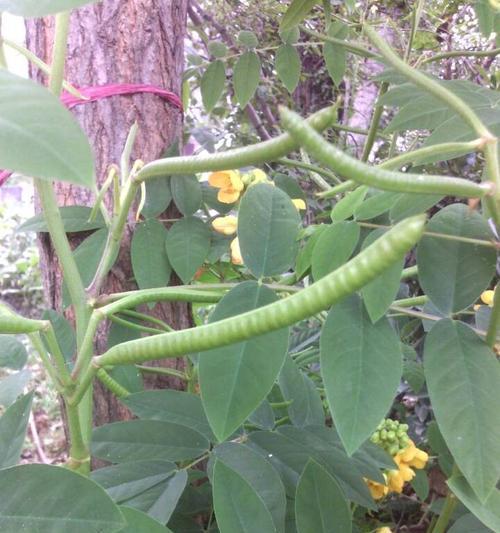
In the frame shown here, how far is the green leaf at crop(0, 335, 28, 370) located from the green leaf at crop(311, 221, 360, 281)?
1.14 feet

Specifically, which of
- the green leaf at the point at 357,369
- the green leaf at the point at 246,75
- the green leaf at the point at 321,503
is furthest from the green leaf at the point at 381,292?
the green leaf at the point at 246,75

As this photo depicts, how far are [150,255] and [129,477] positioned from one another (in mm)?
264

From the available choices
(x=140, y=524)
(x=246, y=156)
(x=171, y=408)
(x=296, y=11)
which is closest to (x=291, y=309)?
(x=246, y=156)

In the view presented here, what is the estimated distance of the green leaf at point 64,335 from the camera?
60 cm

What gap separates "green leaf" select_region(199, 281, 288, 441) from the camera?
386 mm

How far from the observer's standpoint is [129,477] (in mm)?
475

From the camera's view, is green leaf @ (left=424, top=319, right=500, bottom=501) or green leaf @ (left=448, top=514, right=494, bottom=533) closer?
green leaf @ (left=424, top=319, right=500, bottom=501)

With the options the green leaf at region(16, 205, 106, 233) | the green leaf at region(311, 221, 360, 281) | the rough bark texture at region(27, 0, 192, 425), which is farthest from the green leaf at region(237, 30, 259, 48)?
the green leaf at region(311, 221, 360, 281)

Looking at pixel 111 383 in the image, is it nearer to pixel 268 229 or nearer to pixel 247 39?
pixel 268 229

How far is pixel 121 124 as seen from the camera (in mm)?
722

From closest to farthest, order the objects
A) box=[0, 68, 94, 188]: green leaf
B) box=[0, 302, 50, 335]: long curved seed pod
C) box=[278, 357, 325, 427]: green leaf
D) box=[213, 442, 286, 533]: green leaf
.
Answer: box=[0, 68, 94, 188]: green leaf → box=[0, 302, 50, 335]: long curved seed pod → box=[213, 442, 286, 533]: green leaf → box=[278, 357, 325, 427]: green leaf

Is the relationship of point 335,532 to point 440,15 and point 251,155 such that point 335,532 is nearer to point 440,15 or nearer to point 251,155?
point 251,155

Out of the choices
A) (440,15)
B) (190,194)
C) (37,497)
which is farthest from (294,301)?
(440,15)

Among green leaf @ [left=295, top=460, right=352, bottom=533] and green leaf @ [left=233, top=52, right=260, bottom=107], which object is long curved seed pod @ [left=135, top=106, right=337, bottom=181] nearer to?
green leaf @ [left=295, top=460, right=352, bottom=533]
